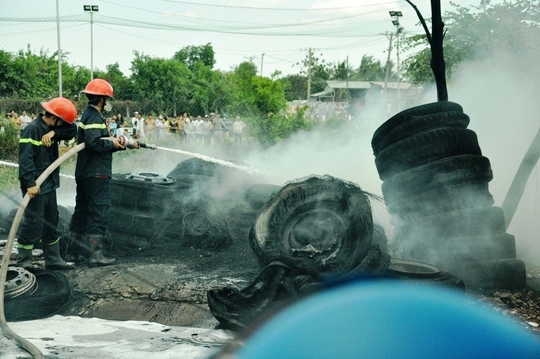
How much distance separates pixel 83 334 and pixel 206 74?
50754 millimetres

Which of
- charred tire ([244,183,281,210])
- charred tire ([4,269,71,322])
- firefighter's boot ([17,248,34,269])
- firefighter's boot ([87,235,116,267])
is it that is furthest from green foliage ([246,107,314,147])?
charred tire ([4,269,71,322])

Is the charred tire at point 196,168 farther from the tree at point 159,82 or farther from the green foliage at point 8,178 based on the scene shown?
the tree at point 159,82

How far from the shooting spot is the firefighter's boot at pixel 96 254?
21.4 ft

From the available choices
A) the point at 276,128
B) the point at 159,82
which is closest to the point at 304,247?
the point at 276,128

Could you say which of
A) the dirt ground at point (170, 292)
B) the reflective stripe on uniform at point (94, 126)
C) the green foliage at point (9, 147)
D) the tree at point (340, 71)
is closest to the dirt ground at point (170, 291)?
the dirt ground at point (170, 292)

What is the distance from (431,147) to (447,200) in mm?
590

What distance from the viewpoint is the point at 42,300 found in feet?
17.4

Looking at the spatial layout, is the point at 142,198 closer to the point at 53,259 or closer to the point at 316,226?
→ the point at 53,259

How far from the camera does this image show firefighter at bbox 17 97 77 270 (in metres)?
6.07

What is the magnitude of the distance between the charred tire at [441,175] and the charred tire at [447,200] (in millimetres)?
53

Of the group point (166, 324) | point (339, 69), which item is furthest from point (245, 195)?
point (339, 69)

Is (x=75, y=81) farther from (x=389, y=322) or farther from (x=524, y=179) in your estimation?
(x=389, y=322)

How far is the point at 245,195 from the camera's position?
26.1 ft

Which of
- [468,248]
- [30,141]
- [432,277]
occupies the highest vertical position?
[30,141]
